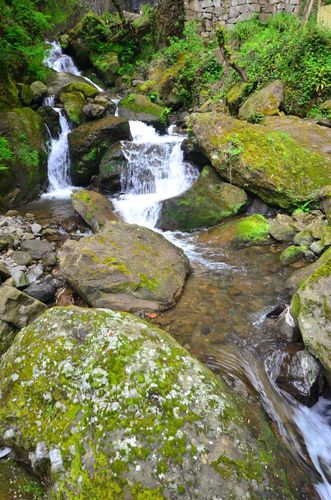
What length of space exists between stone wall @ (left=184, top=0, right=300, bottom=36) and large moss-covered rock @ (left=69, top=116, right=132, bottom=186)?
32.5 feet

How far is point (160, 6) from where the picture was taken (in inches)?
695

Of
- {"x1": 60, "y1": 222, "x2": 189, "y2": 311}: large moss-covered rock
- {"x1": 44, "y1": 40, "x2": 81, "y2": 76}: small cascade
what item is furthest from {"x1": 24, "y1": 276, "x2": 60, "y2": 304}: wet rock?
{"x1": 44, "y1": 40, "x2": 81, "y2": 76}: small cascade

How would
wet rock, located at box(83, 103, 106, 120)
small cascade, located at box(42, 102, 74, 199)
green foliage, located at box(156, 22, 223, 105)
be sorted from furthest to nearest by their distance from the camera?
green foliage, located at box(156, 22, 223, 105), wet rock, located at box(83, 103, 106, 120), small cascade, located at box(42, 102, 74, 199)

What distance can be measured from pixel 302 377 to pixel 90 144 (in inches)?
348


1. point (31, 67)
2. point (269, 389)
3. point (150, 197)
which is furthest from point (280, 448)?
point (31, 67)

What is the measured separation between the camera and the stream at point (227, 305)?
3.18 meters

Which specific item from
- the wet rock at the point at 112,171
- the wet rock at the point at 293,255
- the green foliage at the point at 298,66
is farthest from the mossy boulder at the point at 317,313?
the green foliage at the point at 298,66

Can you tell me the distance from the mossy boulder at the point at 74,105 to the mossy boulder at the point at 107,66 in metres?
6.54

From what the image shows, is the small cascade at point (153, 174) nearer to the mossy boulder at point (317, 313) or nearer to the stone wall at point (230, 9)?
the mossy boulder at point (317, 313)

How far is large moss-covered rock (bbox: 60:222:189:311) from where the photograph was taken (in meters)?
4.93

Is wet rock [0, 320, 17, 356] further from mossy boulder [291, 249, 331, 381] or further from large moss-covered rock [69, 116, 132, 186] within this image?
large moss-covered rock [69, 116, 132, 186]

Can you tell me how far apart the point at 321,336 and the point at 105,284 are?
300cm

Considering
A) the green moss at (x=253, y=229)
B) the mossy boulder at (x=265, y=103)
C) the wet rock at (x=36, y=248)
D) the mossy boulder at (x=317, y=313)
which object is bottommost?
the wet rock at (x=36, y=248)

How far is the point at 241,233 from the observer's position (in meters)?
6.79
